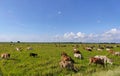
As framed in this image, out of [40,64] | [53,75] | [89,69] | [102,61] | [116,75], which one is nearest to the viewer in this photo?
[116,75]

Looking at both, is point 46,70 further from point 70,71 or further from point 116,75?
point 116,75

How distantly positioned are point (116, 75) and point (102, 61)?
28.3 feet

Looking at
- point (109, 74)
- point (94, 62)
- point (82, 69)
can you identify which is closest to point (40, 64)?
point (82, 69)

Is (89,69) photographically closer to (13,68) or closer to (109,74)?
(109,74)

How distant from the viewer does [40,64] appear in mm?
21188

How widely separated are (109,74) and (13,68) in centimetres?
991

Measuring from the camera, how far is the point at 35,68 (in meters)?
19.8

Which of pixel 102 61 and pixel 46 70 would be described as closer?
pixel 46 70

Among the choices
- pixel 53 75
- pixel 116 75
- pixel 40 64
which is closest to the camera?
pixel 116 75

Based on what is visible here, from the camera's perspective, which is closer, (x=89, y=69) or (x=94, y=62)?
(x=89, y=69)

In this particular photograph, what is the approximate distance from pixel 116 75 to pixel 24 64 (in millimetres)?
10258

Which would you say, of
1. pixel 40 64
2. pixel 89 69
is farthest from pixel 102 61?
pixel 40 64

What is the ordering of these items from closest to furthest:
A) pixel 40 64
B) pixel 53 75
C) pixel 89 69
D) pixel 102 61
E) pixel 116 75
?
pixel 116 75, pixel 53 75, pixel 89 69, pixel 40 64, pixel 102 61

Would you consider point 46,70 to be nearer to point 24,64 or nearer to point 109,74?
point 24,64
